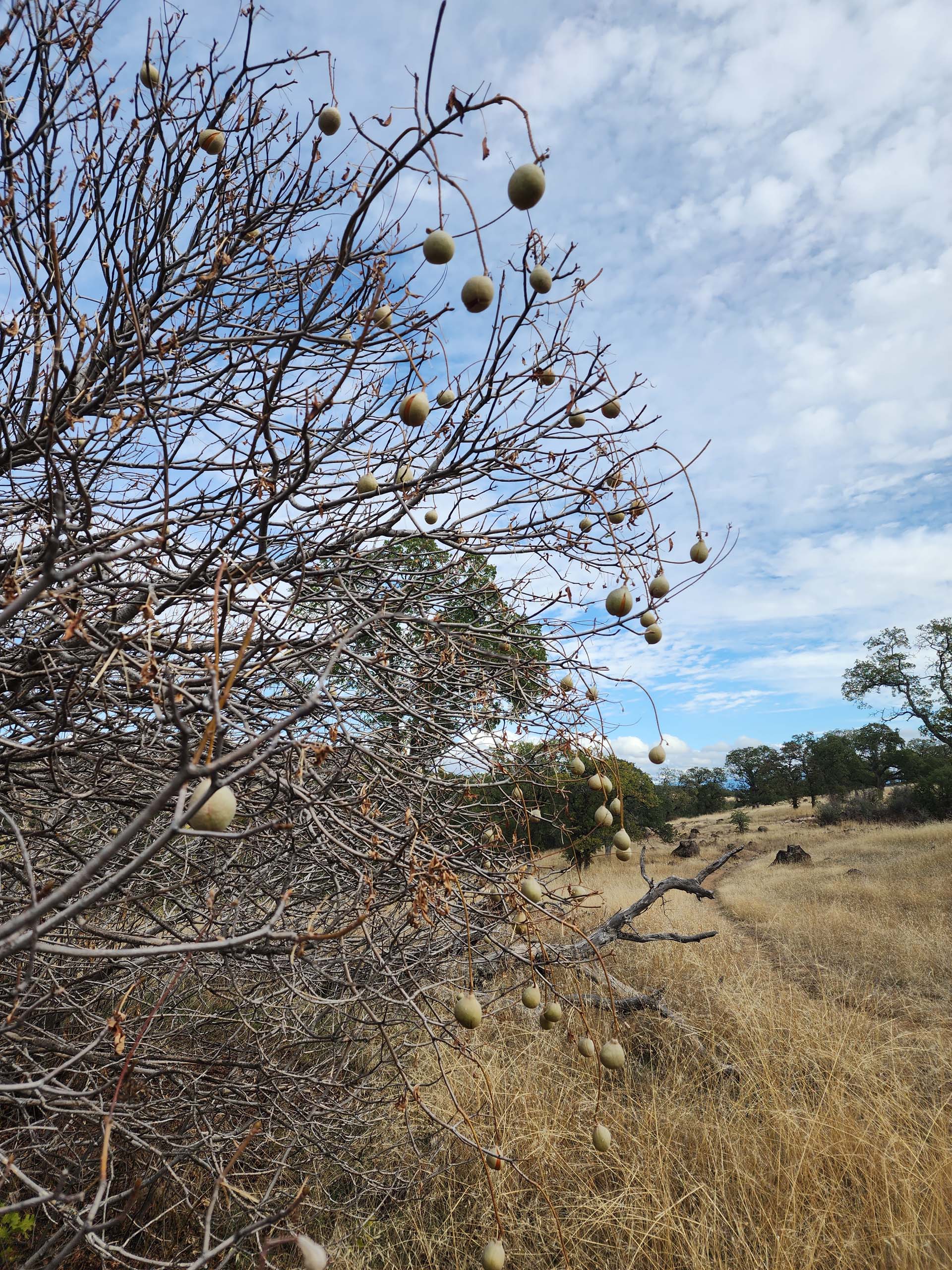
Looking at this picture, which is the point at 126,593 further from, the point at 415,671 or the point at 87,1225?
the point at 87,1225

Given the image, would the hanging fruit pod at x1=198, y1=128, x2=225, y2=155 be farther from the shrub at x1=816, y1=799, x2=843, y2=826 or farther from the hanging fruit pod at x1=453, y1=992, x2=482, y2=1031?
the shrub at x1=816, y1=799, x2=843, y2=826

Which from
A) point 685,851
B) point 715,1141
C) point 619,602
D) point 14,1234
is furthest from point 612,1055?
point 685,851

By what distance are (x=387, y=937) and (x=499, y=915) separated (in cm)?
199

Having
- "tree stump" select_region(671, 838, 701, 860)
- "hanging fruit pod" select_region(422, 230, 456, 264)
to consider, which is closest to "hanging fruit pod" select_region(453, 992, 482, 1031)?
"hanging fruit pod" select_region(422, 230, 456, 264)

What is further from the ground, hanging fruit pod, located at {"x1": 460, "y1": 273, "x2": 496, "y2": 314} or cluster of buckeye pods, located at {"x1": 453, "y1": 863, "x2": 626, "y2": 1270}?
hanging fruit pod, located at {"x1": 460, "y1": 273, "x2": 496, "y2": 314}

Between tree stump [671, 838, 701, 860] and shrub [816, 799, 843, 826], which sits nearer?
tree stump [671, 838, 701, 860]

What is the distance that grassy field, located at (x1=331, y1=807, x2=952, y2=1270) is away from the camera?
260cm

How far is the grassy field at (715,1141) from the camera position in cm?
260

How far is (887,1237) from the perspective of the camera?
2.45m

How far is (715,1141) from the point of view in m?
3.25

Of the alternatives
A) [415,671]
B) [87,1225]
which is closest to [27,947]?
[87,1225]

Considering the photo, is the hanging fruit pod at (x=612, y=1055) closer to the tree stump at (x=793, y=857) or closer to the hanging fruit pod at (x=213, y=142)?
the hanging fruit pod at (x=213, y=142)

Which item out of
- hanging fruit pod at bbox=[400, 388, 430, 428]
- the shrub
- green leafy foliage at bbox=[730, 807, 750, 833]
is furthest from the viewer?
green leafy foliage at bbox=[730, 807, 750, 833]

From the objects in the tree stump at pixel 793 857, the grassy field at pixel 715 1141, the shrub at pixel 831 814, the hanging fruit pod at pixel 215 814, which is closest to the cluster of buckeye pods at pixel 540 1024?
the grassy field at pixel 715 1141
